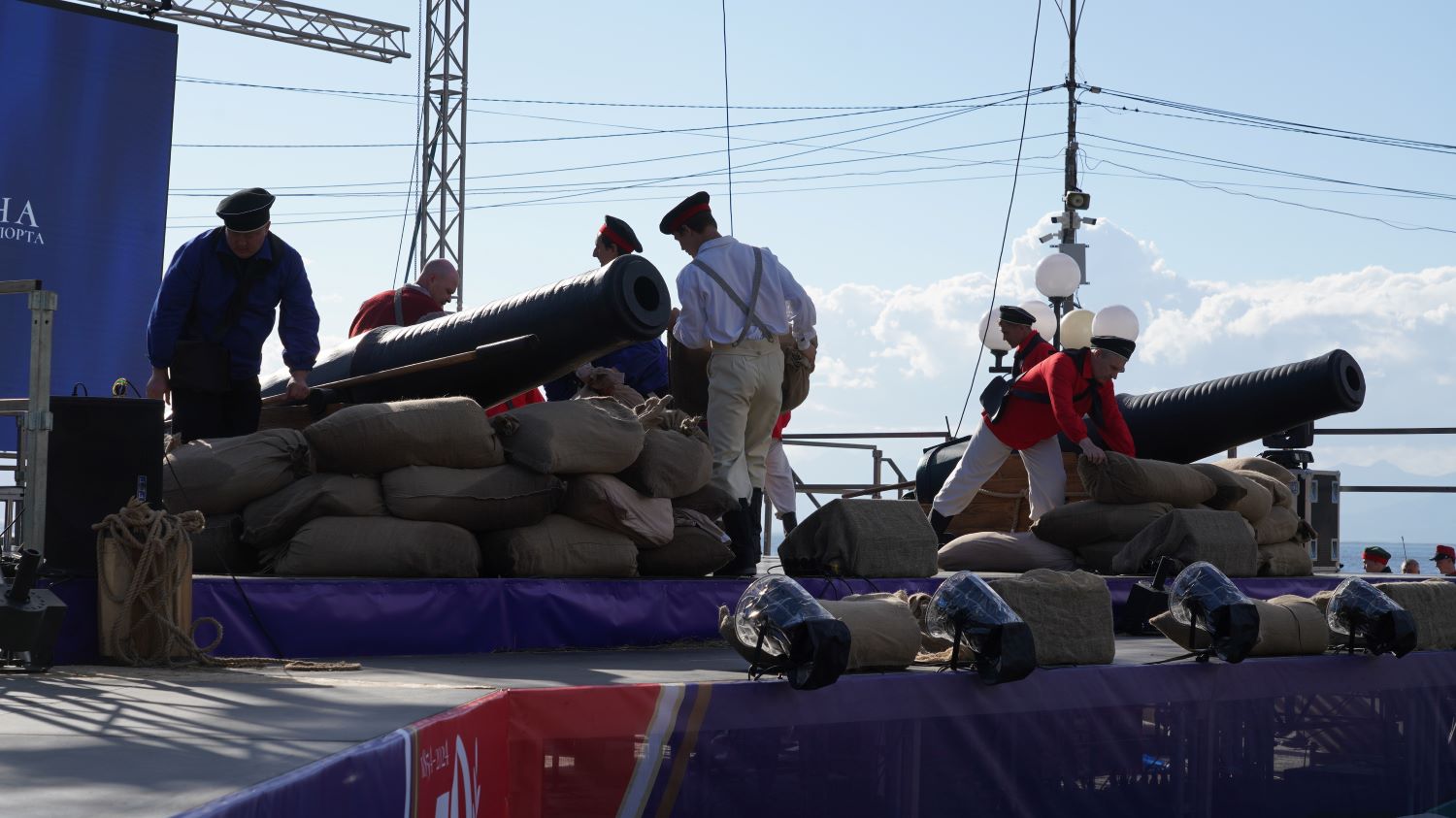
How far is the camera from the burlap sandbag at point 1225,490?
7496 mm

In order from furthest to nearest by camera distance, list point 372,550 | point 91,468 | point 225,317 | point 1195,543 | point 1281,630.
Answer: point 1195,543, point 225,317, point 1281,630, point 372,550, point 91,468

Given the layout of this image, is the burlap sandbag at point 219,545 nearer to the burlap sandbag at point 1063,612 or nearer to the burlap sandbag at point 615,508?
the burlap sandbag at point 615,508

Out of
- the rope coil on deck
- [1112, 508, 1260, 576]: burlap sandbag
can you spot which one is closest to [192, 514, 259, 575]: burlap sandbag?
the rope coil on deck

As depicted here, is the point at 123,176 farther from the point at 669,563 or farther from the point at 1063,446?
the point at 669,563

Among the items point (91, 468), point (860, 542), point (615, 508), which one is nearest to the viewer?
point (91, 468)

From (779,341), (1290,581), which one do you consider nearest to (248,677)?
(779,341)

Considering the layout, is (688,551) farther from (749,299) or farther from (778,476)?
(778,476)

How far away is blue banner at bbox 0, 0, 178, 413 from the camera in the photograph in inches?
492

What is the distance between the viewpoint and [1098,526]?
286 inches

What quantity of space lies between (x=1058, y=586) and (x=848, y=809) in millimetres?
888

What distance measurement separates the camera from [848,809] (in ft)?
11.7

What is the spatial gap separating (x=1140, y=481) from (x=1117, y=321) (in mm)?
4552

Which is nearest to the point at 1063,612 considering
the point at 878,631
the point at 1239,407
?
the point at 878,631

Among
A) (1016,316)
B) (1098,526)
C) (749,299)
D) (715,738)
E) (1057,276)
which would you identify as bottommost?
(715,738)
